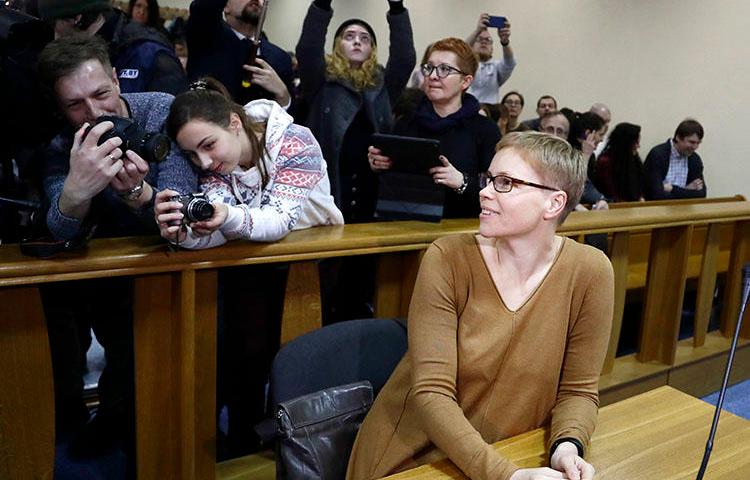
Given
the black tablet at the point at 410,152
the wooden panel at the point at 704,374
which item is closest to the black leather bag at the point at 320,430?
the black tablet at the point at 410,152

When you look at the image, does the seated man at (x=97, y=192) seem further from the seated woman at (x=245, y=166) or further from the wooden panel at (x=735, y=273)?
the wooden panel at (x=735, y=273)

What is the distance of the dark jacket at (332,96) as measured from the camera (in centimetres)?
267

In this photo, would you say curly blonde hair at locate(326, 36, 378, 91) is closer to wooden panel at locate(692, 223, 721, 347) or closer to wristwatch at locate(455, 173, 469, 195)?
wristwatch at locate(455, 173, 469, 195)

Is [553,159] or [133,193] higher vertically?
[553,159]

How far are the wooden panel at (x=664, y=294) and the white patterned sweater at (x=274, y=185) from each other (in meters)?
1.64

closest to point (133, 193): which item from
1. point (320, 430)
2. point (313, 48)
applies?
point (320, 430)

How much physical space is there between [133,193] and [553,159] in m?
0.94

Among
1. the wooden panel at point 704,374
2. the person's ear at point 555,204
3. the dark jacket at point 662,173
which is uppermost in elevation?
the person's ear at point 555,204

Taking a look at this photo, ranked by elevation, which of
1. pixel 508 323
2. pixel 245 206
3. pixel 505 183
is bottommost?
pixel 508 323

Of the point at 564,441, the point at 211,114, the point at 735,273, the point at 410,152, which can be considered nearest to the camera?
the point at 564,441

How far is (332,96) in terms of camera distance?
8.85 feet

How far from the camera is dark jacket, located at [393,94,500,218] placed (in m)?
2.38

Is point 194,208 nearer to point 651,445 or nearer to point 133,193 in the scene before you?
point 133,193

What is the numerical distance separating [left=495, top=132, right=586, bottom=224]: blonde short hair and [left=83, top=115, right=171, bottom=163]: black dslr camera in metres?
0.74
